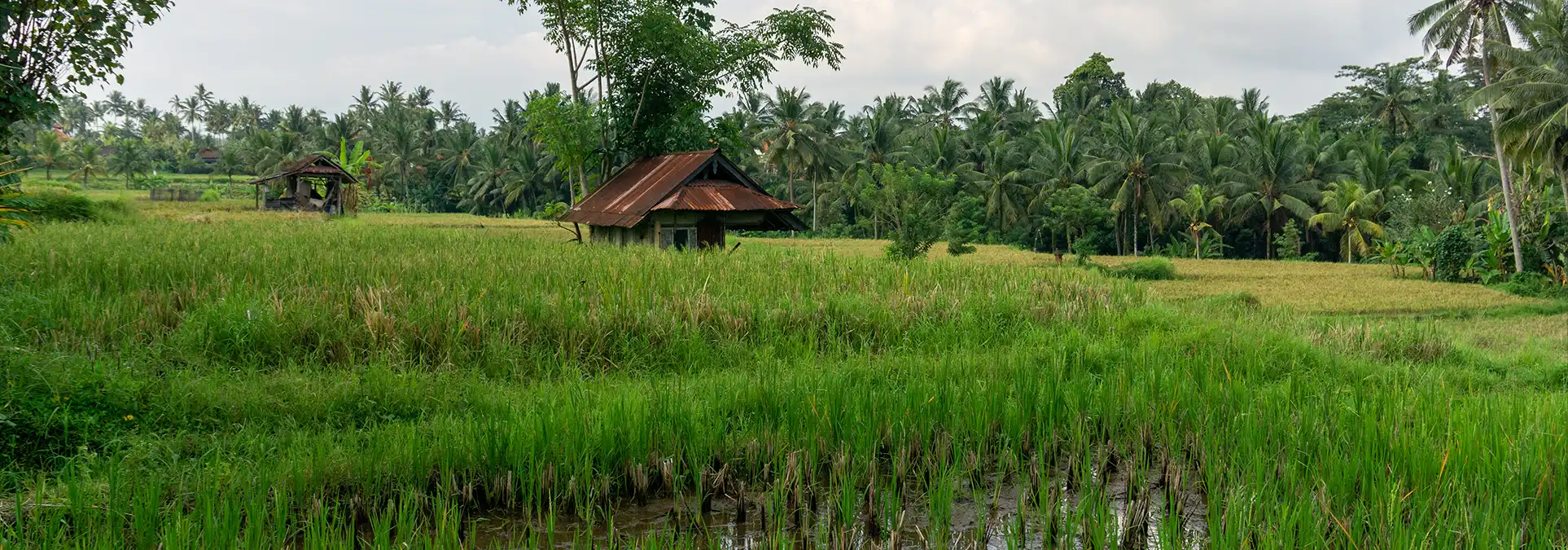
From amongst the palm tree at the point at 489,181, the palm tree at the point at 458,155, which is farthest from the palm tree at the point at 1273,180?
the palm tree at the point at 458,155

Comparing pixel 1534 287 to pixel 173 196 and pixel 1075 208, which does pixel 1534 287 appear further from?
pixel 173 196

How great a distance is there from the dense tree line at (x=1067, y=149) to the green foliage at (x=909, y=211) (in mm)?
159

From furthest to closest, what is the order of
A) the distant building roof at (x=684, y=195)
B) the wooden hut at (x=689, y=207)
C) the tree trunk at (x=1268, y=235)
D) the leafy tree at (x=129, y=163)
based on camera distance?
the leafy tree at (x=129, y=163) < the tree trunk at (x=1268, y=235) < the wooden hut at (x=689, y=207) < the distant building roof at (x=684, y=195)

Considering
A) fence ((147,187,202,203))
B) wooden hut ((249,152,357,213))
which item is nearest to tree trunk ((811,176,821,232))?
wooden hut ((249,152,357,213))

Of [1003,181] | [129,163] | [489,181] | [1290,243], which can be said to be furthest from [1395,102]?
[129,163]

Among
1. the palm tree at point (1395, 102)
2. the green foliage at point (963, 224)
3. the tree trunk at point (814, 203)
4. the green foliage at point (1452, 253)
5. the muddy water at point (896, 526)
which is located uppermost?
the palm tree at point (1395, 102)

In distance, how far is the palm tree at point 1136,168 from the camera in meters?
32.8

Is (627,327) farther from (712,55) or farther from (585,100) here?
(585,100)

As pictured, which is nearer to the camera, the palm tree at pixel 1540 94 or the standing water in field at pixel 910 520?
the standing water in field at pixel 910 520

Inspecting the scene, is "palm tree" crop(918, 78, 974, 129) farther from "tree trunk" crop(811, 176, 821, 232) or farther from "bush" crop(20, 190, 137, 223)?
"bush" crop(20, 190, 137, 223)

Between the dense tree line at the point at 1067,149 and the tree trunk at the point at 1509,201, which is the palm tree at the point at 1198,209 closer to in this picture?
the dense tree line at the point at 1067,149

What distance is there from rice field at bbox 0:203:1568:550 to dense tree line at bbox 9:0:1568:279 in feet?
34.5

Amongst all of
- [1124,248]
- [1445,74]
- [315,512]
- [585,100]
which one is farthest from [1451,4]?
[315,512]

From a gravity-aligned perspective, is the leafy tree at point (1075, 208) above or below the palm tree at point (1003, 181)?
below
